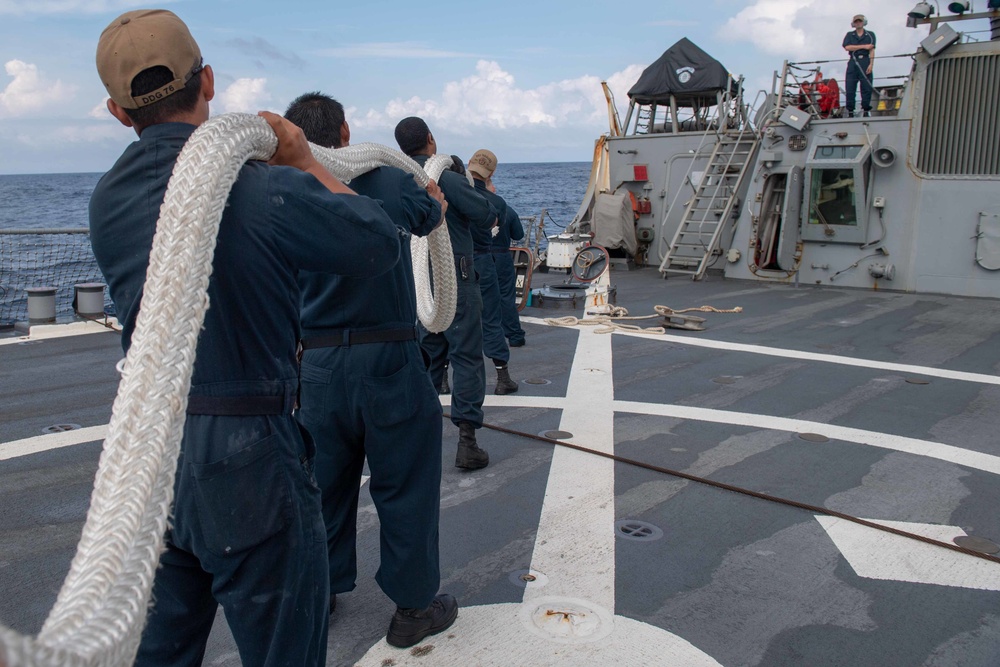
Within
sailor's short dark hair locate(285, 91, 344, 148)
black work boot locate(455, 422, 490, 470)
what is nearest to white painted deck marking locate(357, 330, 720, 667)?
black work boot locate(455, 422, 490, 470)

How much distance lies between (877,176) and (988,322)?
10.8 ft

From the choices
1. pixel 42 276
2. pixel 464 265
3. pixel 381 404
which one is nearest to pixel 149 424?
pixel 381 404

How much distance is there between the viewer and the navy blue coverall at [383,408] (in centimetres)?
267

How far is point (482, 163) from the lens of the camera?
6.33m

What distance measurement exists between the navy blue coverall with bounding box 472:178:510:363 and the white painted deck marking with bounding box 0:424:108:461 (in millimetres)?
2884

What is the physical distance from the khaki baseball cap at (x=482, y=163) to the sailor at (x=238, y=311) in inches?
180

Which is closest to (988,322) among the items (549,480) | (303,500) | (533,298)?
(533,298)

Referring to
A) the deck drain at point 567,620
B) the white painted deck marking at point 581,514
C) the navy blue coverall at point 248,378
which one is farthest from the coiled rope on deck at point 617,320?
the navy blue coverall at point 248,378

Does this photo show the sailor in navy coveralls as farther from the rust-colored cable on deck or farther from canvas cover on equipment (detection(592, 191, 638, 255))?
canvas cover on equipment (detection(592, 191, 638, 255))

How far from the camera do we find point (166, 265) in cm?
148

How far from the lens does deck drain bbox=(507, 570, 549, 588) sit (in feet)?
10.6

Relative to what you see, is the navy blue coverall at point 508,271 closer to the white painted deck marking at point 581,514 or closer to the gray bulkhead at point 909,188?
the white painted deck marking at point 581,514

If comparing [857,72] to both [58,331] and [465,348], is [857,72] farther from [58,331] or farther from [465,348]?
[58,331]

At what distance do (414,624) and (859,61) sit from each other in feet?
42.8
